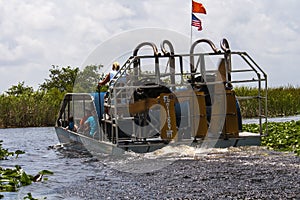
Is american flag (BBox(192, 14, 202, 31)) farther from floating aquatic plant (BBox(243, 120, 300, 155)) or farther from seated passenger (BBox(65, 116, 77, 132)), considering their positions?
seated passenger (BBox(65, 116, 77, 132))

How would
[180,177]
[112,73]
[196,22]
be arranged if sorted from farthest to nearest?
[196,22], [112,73], [180,177]

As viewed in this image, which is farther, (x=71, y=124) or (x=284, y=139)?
(x=71, y=124)

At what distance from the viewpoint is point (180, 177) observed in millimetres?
10875

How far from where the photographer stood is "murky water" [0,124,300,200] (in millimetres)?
9398

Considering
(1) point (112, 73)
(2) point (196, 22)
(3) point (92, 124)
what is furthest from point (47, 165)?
(2) point (196, 22)

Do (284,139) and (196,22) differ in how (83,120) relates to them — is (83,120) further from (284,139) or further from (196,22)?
(284,139)

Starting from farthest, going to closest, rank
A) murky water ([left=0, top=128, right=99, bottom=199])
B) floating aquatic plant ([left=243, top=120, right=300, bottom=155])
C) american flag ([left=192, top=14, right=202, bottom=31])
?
american flag ([left=192, top=14, right=202, bottom=31]), floating aquatic plant ([left=243, top=120, right=300, bottom=155]), murky water ([left=0, top=128, right=99, bottom=199])

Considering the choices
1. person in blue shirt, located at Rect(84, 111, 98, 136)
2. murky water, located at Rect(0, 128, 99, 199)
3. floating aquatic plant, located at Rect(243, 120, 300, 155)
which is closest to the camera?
murky water, located at Rect(0, 128, 99, 199)

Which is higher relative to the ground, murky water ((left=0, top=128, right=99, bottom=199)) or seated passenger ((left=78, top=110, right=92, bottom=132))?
seated passenger ((left=78, top=110, right=92, bottom=132))

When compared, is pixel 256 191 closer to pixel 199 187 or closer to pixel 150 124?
pixel 199 187

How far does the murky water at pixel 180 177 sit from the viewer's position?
30.8ft

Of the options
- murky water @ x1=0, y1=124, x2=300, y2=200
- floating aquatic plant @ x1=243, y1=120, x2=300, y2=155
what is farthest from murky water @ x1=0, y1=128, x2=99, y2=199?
floating aquatic plant @ x1=243, y1=120, x2=300, y2=155

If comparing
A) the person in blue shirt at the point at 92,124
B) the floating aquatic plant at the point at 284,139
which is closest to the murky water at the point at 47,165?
the person in blue shirt at the point at 92,124

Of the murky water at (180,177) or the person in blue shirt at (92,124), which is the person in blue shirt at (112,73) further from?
the murky water at (180,177)
